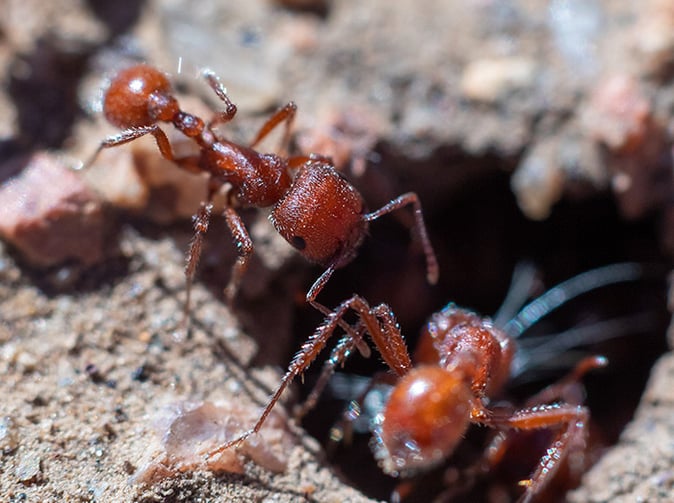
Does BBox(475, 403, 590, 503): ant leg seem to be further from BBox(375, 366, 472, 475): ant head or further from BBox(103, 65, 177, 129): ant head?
BBox(103, 65, 177, 129): ant head

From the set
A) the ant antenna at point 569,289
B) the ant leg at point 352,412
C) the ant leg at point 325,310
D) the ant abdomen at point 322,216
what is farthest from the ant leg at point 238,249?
the ant antenna at point 569,289

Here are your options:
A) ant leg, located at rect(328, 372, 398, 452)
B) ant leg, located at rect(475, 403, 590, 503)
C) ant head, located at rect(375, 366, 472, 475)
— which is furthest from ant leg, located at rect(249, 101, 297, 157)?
ant leg, located at rect(475, 403, 590, 503)

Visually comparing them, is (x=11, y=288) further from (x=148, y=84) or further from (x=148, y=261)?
(x=148, y=84)

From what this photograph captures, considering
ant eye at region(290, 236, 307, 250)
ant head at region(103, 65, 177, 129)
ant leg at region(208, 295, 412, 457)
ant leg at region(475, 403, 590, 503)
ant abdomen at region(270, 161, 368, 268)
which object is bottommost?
ant leg at region(475, 403, 590, 503)

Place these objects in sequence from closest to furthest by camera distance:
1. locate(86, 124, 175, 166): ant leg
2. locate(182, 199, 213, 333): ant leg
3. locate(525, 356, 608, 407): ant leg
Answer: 1. locate(182, 199, 213, 333): ant leg
2. locate(86, 124, 175, 166): ant leg
3. locate(525, 356, 608, 407): ant leg

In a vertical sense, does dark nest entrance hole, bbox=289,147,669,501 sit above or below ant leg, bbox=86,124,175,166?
below

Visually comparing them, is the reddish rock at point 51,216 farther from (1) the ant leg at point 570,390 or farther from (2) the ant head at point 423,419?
(1) the ant leg at point 570,390
